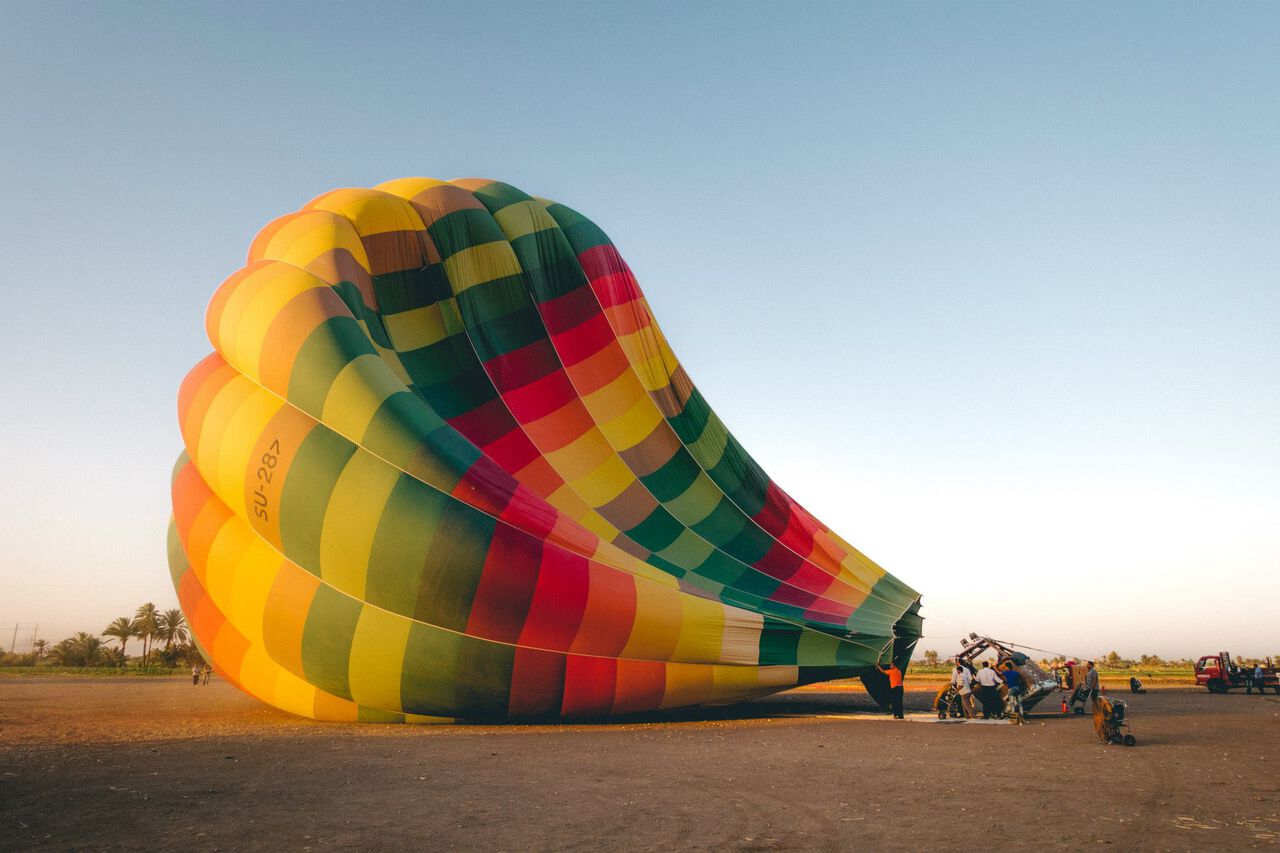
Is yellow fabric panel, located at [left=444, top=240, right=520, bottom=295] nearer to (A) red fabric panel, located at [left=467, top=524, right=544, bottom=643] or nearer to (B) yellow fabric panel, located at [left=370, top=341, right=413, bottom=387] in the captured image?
(B) yellow fabric panel, located at [left=370, top=341, right=413, bottom=387]

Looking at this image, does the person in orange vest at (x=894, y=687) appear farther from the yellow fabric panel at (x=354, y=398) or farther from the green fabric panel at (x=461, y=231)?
the green fabric panel at (x=461, y=231)

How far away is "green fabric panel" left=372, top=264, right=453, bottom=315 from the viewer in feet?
44.3

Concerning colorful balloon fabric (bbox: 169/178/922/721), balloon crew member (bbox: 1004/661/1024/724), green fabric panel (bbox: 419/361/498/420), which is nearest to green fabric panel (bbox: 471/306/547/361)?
colorful balloon fabric (bbox: 169/178/922/721)

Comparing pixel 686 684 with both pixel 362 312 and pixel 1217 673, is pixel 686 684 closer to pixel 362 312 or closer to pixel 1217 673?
pixel 362 312

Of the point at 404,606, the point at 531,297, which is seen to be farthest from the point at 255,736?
the point at 531,297

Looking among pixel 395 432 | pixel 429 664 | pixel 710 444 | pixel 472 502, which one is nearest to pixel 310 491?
pixel 395 432

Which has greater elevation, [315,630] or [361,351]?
[361,351]

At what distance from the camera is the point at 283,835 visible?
199 inches

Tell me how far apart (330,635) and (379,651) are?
0.67m

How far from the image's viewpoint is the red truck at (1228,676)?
25.5 m

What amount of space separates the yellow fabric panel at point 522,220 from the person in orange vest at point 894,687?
381 inches

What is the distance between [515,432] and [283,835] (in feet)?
31.0

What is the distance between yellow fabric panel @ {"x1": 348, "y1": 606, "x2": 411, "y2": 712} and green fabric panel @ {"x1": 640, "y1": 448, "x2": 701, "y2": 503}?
18.9ft

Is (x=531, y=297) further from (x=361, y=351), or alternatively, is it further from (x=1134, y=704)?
(x=1134, y=704)
